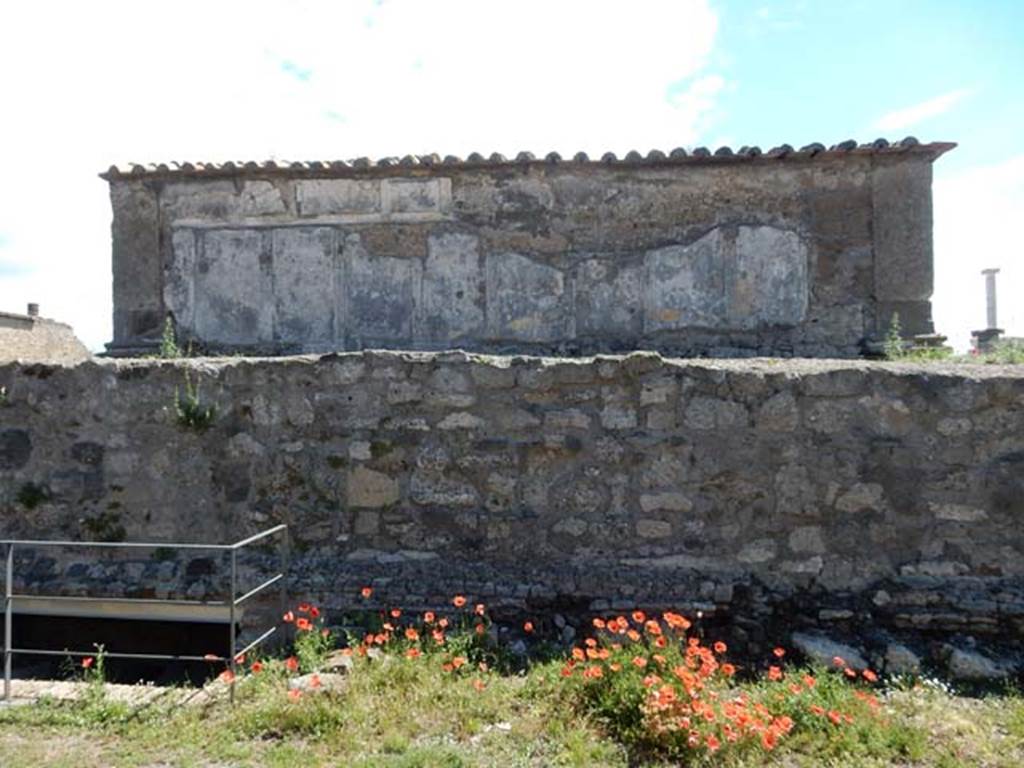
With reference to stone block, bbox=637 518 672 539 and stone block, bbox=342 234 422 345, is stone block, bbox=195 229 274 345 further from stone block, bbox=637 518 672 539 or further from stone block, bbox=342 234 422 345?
stone block, bbox=637 518 672 539

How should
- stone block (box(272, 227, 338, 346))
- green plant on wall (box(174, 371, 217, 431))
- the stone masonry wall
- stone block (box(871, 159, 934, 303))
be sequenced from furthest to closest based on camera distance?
stone block (box(272, 227, 338, 346)) < stone block (box(871, 159, 934, 303)) < green plant on wall (box(174, 371, 217, 431)) < the stone masonry wall

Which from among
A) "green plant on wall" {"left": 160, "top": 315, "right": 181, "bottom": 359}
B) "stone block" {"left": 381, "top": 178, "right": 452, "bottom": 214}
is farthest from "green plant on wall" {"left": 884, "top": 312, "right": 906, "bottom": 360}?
"green plant on wall" {"left": 160, "top": 315, "right": 181, "bottom": 359}

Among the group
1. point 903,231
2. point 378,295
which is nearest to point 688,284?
point 903,231

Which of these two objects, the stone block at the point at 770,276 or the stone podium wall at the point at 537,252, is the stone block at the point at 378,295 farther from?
the stone block at the point at 770,276

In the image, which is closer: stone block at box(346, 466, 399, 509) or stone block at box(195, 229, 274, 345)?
stone block at box(346, 466, 399, 509)

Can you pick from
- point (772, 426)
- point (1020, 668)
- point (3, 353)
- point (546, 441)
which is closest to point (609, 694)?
point (546, 441)

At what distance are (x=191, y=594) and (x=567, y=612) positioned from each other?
2.44 meters

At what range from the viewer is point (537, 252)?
8562 mm

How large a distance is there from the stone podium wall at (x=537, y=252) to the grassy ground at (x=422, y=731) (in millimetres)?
5149

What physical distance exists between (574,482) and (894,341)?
4.98 meters

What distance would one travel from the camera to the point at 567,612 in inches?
178

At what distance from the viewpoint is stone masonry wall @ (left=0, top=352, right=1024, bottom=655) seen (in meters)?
4.54

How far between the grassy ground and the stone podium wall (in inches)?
203

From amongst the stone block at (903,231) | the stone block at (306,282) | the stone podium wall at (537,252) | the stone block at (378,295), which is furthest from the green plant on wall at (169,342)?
the stone block at (903,231)
